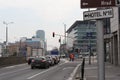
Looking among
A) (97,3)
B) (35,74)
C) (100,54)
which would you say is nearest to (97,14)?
(97,3)

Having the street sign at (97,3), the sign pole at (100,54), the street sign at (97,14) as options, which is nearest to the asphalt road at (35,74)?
the street sign at (97,14)

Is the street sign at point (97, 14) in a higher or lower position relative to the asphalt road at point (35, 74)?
higher

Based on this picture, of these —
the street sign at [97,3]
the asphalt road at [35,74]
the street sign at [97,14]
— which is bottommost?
the asphalt road at [35,74]

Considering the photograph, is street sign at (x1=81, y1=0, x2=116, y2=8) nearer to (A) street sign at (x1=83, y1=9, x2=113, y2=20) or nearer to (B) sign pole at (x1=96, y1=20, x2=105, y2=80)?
(A) street sign at (x1=83, y1=9, x2=113, y2=20)

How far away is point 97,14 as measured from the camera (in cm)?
843

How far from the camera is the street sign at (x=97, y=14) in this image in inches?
326

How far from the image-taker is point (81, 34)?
515ft

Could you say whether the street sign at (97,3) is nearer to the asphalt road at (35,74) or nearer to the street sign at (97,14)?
the street sign at (97,14)

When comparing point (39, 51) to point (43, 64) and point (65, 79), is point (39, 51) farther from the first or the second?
point (65, 79)

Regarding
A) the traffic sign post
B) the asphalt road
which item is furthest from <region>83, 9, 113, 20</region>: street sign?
the asphalt road

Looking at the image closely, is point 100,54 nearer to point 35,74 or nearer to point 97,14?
point 97,14

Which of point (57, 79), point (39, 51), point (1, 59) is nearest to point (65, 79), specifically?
point (57, 79)

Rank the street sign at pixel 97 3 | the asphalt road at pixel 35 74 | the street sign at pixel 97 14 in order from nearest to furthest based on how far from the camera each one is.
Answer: the street sign at pixel 97 3, the street sign at pixel 97 14, the asphalt road at pixel 35 74

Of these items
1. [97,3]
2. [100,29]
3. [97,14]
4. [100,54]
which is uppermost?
[97,3]
